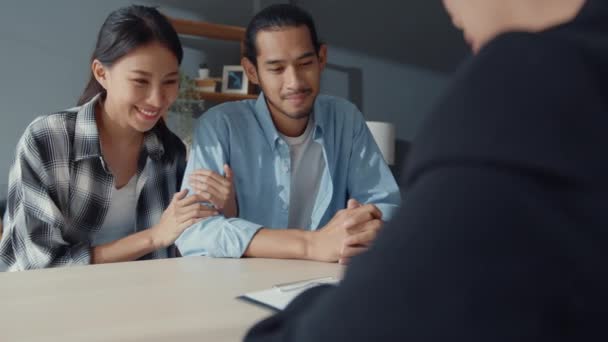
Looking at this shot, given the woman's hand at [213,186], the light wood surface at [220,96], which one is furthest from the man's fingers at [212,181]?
the light wood surface at [220,96]

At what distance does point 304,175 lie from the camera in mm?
1846

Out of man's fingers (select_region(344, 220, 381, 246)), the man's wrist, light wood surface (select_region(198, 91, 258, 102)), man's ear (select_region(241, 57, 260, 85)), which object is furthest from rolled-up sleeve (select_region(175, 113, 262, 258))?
light wood surface (select_region(198, 91, 258, 102))

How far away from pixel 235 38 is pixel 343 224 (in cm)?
317

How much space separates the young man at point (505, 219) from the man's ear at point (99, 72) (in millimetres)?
1650

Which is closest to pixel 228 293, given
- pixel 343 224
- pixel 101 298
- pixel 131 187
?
pixel 101 298

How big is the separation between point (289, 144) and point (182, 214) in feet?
1.61

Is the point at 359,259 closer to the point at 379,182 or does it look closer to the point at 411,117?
the point at 379,182

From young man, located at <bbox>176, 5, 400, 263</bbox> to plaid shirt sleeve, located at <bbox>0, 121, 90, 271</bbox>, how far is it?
359mm

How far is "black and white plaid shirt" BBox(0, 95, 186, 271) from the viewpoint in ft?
4.99

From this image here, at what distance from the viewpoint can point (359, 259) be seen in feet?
0.94

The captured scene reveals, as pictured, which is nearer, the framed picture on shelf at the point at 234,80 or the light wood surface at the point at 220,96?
the light wood surface at the point at 220,96

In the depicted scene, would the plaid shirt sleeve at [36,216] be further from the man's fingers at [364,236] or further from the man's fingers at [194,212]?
the man's fingers at [364,236]

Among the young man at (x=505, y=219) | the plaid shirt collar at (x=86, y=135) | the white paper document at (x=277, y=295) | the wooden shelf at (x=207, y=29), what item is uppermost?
the wooden shelf at (x=207, y=29)

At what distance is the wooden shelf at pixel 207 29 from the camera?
3963 mm
